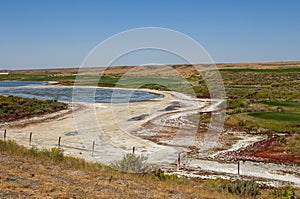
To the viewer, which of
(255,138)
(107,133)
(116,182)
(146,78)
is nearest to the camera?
(116,182)

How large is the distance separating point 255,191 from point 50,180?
6.62 meters

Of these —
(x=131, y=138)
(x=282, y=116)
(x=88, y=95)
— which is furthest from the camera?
(x=88, y=95)

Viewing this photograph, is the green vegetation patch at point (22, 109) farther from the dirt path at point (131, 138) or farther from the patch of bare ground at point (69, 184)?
→ the patch of bare ground at point (69, 184)

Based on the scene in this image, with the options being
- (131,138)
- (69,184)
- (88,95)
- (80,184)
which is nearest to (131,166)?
(80,184)

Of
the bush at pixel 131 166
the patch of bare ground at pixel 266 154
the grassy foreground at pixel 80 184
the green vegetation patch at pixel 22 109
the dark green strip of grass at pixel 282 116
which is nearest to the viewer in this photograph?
the grassy foreground at pixel 80 184

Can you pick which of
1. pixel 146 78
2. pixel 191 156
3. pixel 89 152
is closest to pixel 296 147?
pixel 191 156

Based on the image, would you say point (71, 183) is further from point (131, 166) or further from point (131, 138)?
point (131, 138)

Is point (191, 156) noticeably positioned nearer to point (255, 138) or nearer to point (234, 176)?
point (234, 176)

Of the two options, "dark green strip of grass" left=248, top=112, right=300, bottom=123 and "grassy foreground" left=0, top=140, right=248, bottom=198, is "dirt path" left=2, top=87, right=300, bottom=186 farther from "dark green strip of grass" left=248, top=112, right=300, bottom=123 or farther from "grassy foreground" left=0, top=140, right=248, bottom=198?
"dark green strip of grass" left=248, top=112, right=300, bottom=123

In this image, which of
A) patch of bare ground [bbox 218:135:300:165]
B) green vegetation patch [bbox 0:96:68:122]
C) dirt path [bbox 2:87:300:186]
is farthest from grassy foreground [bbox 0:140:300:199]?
green vegetation patch [bbox 0:96:68:122]

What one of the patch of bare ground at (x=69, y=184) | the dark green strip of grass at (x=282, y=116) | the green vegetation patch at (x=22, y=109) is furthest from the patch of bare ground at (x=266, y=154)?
Result: the green vegetation patch at (x=22, y=109)

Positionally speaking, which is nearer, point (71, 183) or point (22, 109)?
point (71, 183)

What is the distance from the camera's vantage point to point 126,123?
31.5 meters

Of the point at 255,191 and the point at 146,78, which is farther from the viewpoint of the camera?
the point at 146,78
